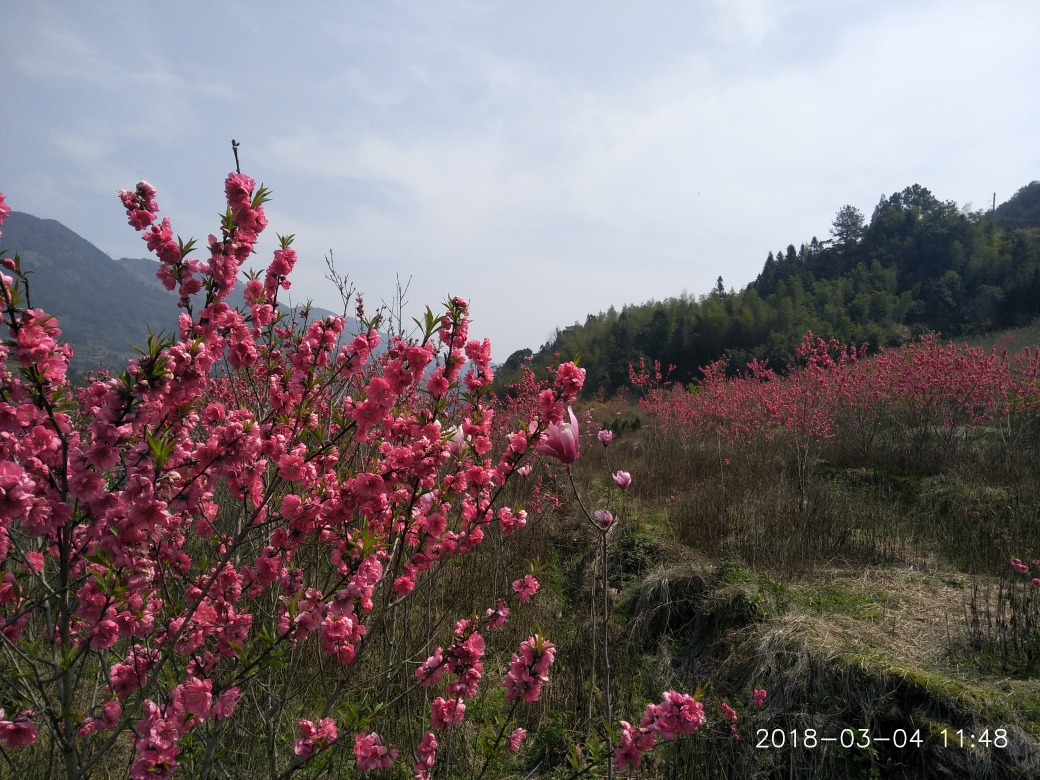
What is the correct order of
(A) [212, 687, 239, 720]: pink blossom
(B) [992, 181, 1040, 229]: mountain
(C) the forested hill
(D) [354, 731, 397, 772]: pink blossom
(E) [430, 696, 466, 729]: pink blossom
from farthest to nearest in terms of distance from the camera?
(B) [992, 181, 1040, 229]: mountain < (C) the forested hill < (E) [430, 696, 466, 729]: pink blossom < (D) [354, 731, 397, 772]: pink blossom < (A) [212, 687, 239, 720]: pink blossom

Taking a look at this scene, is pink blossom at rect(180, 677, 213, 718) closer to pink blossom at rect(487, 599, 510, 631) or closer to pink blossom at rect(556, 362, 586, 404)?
pink blossom at rect(487, 599, 510, 631)

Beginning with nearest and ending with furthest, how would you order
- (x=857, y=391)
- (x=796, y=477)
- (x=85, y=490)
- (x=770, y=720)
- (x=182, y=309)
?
(x=85, y=490), (x=182, y=309), (x=770, y=720), (x=796, y=477), (x=857, y=391)

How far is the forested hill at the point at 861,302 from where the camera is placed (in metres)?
29.3

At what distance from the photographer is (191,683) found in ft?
4.74

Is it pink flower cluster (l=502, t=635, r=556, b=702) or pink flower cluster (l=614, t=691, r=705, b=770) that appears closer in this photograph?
pink flower cluster (l=614, t=691, r=705, b=770)

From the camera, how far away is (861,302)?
31891mm

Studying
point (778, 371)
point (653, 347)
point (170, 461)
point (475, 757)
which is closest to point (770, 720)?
point (475, 757)

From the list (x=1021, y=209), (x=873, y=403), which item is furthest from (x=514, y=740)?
(x=1021, y=209)

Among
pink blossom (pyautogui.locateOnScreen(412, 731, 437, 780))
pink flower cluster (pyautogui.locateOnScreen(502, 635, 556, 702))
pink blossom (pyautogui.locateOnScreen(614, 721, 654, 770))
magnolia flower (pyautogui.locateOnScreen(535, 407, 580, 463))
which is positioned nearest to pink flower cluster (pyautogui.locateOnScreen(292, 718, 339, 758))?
pink blossom (pyautogui.locateOnScreen(412, 731, 437, 780))

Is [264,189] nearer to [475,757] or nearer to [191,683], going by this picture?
[191,683]

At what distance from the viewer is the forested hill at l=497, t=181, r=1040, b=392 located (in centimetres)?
2931

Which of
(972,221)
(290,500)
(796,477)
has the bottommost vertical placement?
(796,477)

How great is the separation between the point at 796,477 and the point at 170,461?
295 inches

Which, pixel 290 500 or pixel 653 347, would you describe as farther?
pixel 653 347
